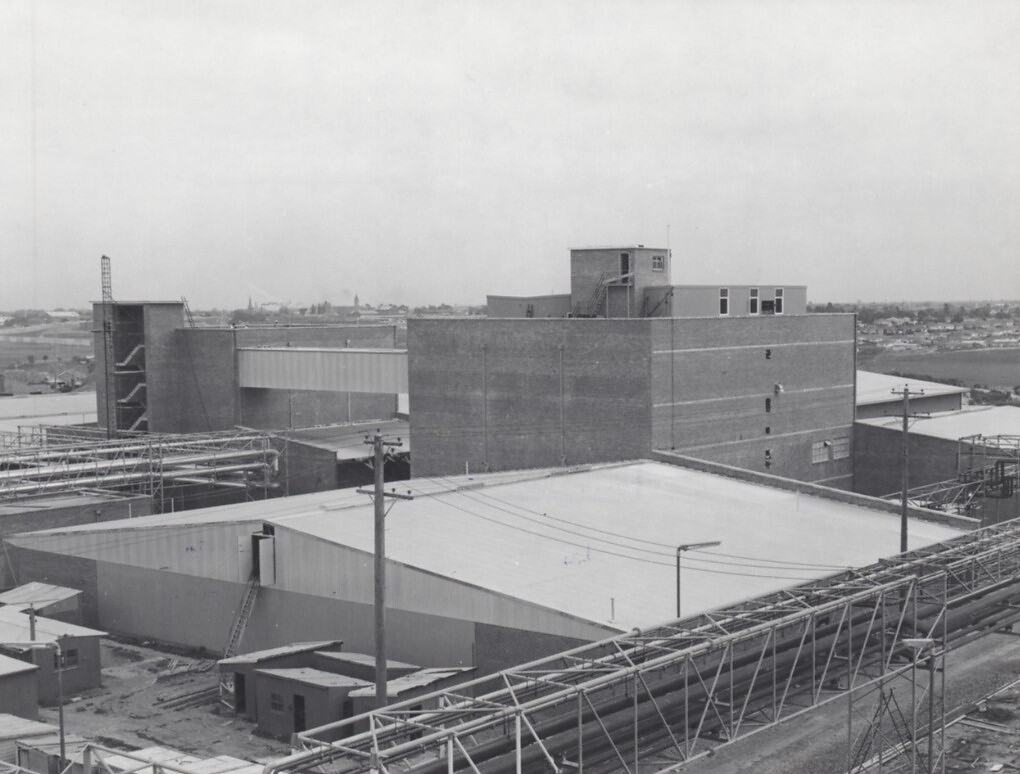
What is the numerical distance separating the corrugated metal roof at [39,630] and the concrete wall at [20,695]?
88.2 inches

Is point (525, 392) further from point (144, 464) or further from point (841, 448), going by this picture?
point (841, 448)

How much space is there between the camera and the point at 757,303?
45.7m

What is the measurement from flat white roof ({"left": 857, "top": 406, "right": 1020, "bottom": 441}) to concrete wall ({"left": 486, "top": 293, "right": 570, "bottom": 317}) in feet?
45.9

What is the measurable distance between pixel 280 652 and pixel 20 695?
5316mm

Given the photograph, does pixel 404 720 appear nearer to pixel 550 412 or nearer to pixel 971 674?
pixel 971 674

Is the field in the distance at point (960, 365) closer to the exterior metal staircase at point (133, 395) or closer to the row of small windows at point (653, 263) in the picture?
the row of small windows at point (653, 263)

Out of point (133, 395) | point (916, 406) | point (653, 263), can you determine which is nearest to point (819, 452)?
point (653, 263)

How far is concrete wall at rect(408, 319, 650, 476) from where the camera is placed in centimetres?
4006

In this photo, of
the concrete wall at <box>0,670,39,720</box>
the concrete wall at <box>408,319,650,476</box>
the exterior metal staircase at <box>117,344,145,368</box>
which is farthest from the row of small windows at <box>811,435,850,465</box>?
the concrete wall at <box>0,670,39,720</box>

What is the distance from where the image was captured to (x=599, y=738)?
16.0m

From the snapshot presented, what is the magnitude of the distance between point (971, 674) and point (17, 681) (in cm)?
2056

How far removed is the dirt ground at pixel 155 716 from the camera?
24.7 metres

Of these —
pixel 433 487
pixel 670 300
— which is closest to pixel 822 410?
pixel 670 300

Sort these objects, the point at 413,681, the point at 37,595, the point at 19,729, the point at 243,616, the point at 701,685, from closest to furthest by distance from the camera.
A: 1. the point at 701,685
2. the point at 19,729
3. the point at 413,681
4. the point at 243,616
5. the point at 37,595
